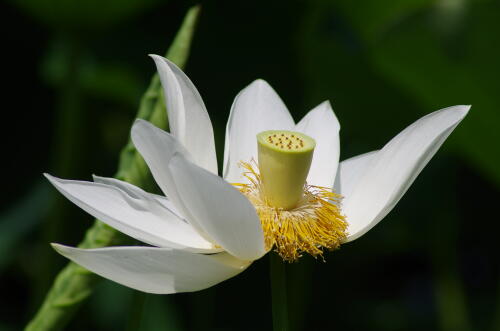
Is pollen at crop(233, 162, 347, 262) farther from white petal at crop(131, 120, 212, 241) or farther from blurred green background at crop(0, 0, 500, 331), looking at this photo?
blurred green background at crop(0, 0, 500, 331)

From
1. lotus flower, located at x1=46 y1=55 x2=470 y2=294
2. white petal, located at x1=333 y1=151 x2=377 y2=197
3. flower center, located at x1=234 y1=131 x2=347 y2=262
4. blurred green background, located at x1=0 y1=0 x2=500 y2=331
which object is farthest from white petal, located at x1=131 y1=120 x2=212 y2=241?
blurred green background, located at x1=0 y1=0 x2=500 y2=331

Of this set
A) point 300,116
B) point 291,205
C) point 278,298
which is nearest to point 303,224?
point 291,205

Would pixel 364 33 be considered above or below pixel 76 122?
above

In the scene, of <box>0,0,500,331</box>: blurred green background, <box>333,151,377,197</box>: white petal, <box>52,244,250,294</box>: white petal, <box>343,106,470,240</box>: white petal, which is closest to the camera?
<box>52,244,250,294</box>: white petal

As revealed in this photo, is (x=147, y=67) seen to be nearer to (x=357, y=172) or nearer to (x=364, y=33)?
(x=364, y=33)

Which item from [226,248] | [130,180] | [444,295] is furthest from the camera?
[444,295]

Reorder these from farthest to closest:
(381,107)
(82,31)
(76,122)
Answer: (381,107)
(82,31)
(76,122)

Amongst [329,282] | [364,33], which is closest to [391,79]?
[364,33]

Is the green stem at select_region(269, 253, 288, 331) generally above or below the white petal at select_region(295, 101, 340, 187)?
below
